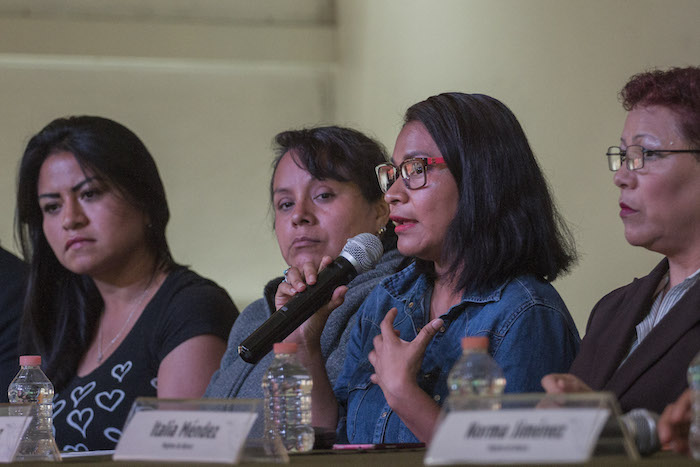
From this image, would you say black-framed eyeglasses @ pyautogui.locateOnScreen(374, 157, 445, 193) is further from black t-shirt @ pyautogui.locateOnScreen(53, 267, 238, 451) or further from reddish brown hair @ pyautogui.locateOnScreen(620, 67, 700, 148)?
black t-shirt @ pyautogui.locateOnScreen(53, 267, 238, 451)

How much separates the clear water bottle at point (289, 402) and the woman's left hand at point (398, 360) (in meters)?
0.13

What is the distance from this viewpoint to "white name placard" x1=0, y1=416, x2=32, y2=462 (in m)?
1.12

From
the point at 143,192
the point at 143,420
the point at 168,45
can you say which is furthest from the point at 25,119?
the point at 143,420

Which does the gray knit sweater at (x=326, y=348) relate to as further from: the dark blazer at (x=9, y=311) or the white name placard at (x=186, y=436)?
the white name placard at (x=186, y=436)

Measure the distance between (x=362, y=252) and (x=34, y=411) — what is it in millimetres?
697

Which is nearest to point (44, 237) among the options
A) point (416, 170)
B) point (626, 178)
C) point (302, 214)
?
point (302, 214)

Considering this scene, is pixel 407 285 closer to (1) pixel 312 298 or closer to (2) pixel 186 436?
(1) pixel 312 298

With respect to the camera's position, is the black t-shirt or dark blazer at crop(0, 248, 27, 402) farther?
dark blazer at crop(0, 248, 27, 402)

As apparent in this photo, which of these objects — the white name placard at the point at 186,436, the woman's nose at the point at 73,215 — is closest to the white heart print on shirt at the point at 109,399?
the woman's nose at the point at 73,215

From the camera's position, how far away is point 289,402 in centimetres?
152

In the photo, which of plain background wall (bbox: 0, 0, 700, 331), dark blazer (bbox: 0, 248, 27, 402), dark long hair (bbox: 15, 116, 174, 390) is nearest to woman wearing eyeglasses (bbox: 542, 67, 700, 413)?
dark long hair (bbox: 15, 116, 174, 390)

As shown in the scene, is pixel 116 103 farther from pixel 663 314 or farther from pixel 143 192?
pixel 663 314

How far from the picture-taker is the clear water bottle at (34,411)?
133 cm

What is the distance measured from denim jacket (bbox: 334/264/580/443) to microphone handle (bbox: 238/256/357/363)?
7.9 inches
